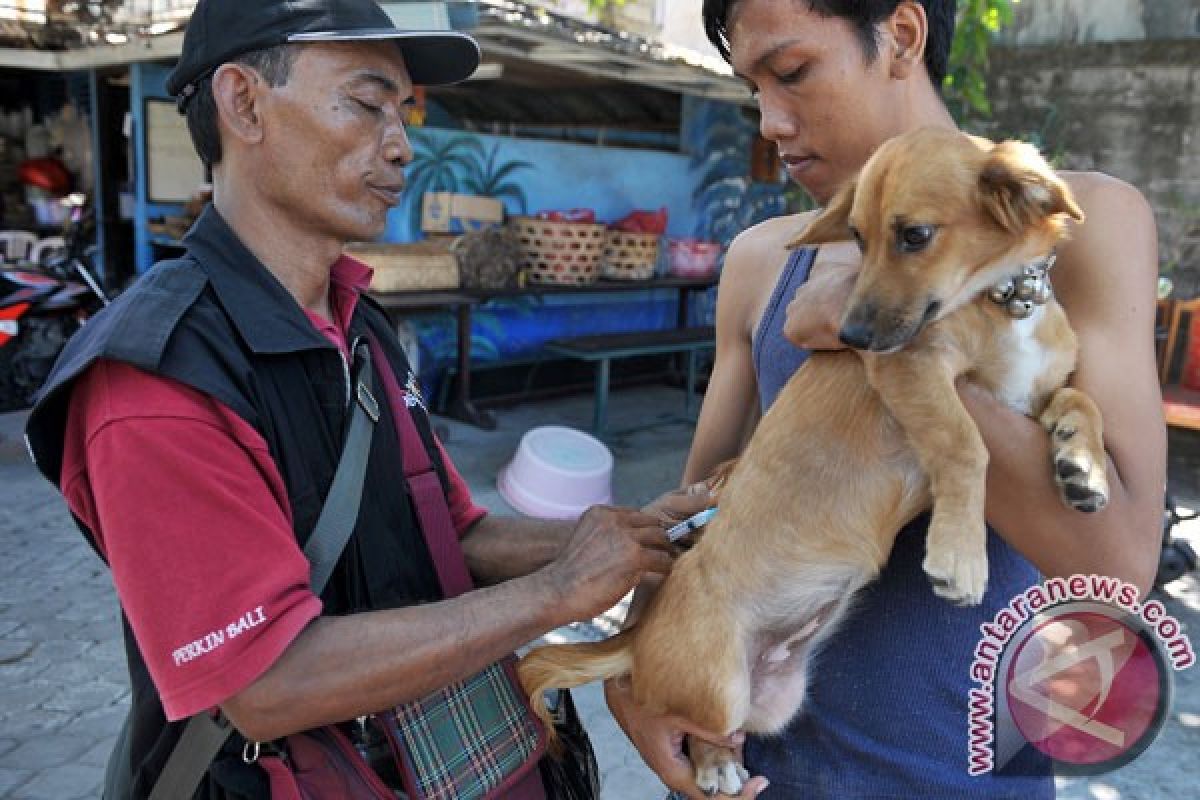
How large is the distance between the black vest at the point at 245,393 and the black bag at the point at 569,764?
1.42 ft

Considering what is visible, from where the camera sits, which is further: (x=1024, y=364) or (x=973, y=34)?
(x=973, y=34)

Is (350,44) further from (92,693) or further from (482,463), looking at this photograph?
(482,463)

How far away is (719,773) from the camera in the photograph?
172 cm

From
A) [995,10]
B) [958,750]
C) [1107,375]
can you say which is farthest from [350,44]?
[995,10]

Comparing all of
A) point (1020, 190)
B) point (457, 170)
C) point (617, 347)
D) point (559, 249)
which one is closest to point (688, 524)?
point (1020, 190)

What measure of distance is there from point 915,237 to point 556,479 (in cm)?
474

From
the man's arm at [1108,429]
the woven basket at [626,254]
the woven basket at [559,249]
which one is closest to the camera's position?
the man's arm at [1108,429]

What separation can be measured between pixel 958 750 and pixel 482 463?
601 cm

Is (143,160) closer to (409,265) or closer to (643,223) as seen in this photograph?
(409,265)

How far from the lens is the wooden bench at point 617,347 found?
25.8ft

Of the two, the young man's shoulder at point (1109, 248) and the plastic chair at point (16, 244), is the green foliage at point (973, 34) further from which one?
the plastic chair at point (16, 244)

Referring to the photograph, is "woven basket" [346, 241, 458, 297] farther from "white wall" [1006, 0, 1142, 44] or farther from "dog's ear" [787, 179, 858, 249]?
"white wall" [1006, 0, 1142, 44]

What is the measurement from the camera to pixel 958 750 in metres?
1.56

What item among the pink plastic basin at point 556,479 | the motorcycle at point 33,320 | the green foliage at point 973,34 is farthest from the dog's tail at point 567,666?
the motorcycle at point 33,320
